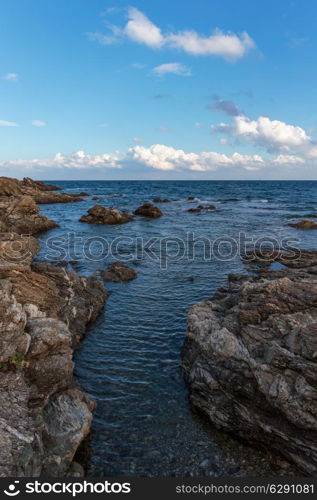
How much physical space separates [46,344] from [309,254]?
2505cm

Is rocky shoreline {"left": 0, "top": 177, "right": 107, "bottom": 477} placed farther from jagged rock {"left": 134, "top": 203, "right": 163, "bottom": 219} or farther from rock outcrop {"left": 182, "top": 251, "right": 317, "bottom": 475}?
jagged rock {"left": 134, "top": 203, "right": 163, "bottom": 219}

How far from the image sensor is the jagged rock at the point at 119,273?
2445 cm

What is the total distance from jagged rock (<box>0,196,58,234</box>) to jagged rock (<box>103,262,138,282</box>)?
2009 cm

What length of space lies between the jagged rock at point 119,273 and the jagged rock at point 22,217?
20088 millimetres

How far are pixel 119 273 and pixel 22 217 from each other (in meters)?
23.5

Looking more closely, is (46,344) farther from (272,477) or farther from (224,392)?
(272,477)

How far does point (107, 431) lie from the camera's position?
35.3ft

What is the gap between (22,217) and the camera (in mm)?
42875

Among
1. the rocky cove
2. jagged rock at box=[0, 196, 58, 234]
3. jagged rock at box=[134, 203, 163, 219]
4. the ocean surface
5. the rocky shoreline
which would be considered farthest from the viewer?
jagged rock at box=[134, 203, 163, 219]

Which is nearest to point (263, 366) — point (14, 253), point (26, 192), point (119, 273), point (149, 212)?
point (14, 253)

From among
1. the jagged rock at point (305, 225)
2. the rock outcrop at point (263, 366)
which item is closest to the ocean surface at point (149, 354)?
the rock outcrop at point (263, 366)

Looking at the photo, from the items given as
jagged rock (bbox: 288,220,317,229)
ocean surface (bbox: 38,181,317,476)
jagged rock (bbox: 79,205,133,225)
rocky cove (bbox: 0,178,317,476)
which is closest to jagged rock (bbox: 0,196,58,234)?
ocean surface (bbox: 38,181,317,476)

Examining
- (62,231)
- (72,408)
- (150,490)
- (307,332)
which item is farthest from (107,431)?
(62,231)

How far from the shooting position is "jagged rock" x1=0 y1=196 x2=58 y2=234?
41594mm
